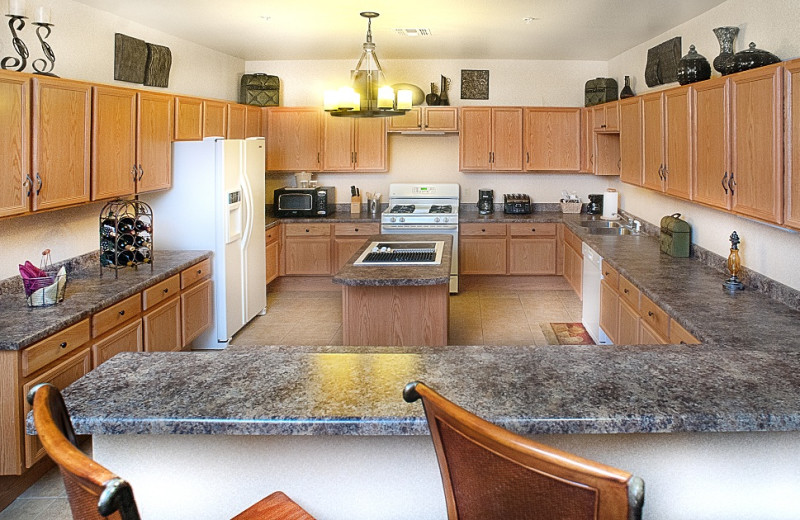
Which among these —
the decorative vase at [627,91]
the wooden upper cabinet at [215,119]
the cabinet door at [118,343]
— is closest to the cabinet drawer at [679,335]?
the cabinet door at [118,343]

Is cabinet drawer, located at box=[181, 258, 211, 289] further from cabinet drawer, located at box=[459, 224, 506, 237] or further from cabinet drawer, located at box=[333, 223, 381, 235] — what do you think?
cabinet drawer, located at box=[459, 224, 506, 237]

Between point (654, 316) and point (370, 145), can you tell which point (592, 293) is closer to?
point (654, 316)

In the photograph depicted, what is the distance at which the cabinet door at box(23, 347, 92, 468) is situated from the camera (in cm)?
294

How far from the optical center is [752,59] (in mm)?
3246

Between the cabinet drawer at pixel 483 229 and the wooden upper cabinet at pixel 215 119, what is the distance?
2769 millimetres

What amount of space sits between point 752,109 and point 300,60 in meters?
5.65

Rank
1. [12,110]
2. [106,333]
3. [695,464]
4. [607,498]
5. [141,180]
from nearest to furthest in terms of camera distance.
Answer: [607,498]
[695,464]
[12,110]
[106,333]
[141,180]

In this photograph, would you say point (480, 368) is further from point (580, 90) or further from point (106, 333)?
point (580, 90)

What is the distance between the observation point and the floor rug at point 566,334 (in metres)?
5.54

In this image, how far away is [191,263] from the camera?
15.9 ft

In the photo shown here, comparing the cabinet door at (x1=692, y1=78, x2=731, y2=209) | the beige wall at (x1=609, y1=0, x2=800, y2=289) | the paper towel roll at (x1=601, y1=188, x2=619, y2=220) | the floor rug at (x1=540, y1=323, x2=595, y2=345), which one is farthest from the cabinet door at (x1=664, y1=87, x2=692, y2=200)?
the paper towel roll at (x1=601, y1=188, x2=619, y2=220)

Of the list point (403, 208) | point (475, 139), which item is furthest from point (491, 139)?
point (403, 208)

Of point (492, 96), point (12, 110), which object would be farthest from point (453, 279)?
point (12, 110)

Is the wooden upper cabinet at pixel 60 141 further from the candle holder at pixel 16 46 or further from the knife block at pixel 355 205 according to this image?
the knife block at pixel 355 205
